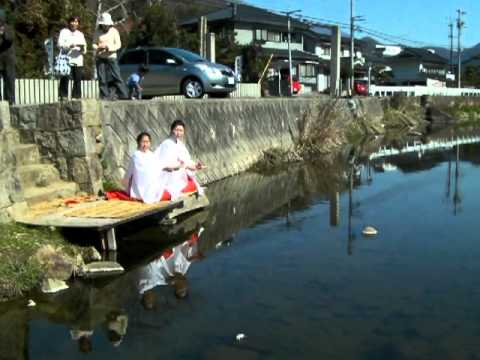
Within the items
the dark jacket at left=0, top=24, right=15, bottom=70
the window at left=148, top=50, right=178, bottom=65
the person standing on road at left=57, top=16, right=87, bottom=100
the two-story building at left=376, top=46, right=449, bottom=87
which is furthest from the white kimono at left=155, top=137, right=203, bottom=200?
the two-story building at left=376, top=46, right=449, bottom=87

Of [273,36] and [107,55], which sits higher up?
[273,36]

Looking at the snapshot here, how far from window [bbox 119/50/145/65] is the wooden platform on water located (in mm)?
11401

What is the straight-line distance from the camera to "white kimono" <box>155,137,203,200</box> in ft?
32.4

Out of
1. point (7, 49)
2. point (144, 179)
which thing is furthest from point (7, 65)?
point (144, 179)

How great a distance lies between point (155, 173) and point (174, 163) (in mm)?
924

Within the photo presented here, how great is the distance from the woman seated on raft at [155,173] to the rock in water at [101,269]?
6.30ft

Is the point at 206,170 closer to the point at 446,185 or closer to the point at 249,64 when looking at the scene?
the point at 446,185

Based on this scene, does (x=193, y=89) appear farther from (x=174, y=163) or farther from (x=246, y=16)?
(x=246, y=16)

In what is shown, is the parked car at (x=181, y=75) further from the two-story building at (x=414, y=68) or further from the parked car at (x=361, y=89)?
the two-story building at (x=414, y=68)

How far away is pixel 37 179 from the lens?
9070 mm

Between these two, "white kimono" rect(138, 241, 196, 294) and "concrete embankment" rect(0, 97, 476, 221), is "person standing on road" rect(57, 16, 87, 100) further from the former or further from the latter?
"white kimono" rect(138, 241, 196, 294)

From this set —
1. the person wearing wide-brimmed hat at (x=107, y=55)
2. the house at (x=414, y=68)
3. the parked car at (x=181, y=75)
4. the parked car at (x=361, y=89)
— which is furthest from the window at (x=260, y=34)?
the person wearing wide-brimmed hat at (x=107, y=55)

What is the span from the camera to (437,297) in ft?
21.3

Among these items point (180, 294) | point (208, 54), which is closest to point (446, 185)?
point (180, 294)
